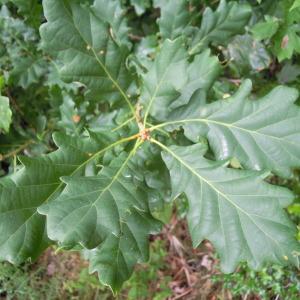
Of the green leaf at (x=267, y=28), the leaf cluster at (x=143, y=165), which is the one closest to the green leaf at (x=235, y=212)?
the leaf cluster at (x=143, y=165)

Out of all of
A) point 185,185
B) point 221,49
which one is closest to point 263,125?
point 185,185

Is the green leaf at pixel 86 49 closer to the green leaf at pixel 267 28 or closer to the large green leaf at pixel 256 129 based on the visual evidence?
the large green leaf at pixel 256 129

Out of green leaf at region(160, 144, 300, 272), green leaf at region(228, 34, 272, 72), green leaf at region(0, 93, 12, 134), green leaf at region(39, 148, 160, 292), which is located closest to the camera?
green leaf at region(39, 148, 160, 292)

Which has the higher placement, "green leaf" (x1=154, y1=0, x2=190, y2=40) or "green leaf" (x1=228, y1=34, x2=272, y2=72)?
"green leaf" (x1=154, y1=0, x2=190, y2=40)

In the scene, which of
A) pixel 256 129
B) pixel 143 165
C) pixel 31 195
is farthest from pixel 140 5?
pixel 31 195

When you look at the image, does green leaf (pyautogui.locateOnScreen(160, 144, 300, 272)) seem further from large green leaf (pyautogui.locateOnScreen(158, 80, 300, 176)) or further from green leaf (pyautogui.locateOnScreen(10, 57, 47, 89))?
green leaf (pyautogui.locateOnScreen(10, 57, 47, 89))

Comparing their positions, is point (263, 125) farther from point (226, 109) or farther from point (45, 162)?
point (45, 162)

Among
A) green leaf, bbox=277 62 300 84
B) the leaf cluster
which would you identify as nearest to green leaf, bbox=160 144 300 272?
the leaf cluster
